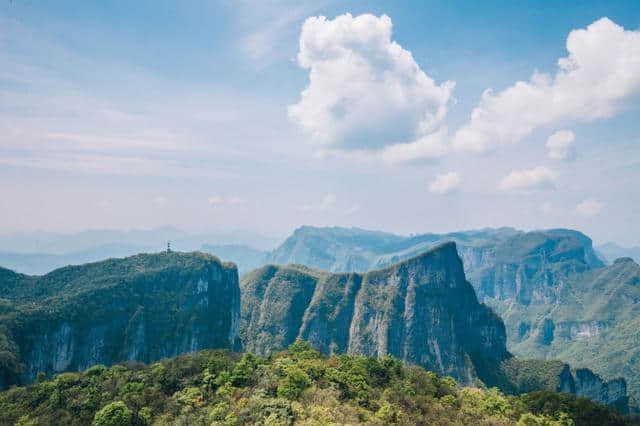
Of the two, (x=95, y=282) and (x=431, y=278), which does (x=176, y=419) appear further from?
(x=431, y=278)

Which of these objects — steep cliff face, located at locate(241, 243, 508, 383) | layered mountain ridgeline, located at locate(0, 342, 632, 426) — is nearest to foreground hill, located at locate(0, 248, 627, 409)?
steep cliff face, located at locate(241, 243, 508, 383)

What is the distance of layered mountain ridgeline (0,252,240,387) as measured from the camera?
99.6m

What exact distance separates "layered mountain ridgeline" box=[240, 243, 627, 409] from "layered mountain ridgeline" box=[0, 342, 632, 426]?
121m

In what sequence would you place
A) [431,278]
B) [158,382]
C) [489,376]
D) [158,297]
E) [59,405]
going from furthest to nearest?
1. [431,278]
2. [489,376]
3. [158,297]
4. [158,382]
5. [59,405]

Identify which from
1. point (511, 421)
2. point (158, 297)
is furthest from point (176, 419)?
point (158, 297)

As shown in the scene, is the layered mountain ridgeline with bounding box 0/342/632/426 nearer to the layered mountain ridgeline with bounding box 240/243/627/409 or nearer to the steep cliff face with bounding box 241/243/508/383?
the layered mountain ridgeline with bounding box 240/243/627/409

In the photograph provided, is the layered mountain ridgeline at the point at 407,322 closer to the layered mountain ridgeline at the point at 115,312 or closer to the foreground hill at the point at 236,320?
the foreground hill at the point at 236,320

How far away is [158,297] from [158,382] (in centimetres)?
10604

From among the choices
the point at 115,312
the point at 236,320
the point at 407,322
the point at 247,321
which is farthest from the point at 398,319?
the point at 115,312

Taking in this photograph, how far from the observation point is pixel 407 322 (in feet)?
572

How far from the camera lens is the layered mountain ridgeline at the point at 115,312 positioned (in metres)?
99.6

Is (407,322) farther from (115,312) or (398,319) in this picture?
(115,312)

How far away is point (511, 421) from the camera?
43.7 metres

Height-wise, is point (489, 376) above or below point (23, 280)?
below
